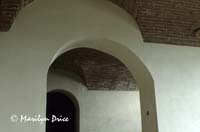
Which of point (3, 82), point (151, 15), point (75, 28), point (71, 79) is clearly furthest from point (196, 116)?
point (71, 79)

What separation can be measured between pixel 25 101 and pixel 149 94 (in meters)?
2.10

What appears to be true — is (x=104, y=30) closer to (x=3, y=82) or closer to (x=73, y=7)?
(x=73, y=7)

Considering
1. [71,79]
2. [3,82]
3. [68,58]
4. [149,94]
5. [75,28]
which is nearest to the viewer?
[3,82]

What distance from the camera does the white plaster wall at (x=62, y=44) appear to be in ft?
13.0

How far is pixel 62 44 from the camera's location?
436 centimetres

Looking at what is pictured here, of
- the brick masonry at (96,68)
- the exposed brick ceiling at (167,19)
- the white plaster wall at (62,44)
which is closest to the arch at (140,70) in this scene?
the white plaster wall at (62,44)

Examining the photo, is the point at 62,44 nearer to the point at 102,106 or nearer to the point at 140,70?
the point at 140,70

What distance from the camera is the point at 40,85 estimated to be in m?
4.07

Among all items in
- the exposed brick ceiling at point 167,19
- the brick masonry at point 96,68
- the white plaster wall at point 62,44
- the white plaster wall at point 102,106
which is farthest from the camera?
the white plaster wall at point 102,106

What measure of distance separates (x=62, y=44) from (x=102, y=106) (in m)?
3.92

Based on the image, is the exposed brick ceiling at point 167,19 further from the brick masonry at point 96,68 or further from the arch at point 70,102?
the arch at point 70,102

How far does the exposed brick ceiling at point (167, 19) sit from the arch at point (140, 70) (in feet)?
1.43

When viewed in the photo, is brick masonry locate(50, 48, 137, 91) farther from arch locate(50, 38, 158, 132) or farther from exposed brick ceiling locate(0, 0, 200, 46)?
exposed brick ceiling locate(0, 0, 200, 46)

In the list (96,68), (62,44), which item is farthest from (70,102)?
(62,44)
